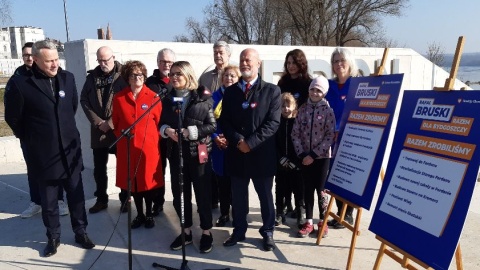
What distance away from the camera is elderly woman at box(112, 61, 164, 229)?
3.65 m

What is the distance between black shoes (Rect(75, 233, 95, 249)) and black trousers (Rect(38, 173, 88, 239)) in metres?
0.04

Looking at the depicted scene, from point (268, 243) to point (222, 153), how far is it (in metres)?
1.04

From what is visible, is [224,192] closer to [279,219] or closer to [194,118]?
[279,219]

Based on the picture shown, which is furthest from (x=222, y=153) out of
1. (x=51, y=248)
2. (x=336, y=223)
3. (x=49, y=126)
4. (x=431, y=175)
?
(x=431, y=175)

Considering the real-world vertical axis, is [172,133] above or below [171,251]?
above

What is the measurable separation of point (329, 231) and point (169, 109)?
202cm

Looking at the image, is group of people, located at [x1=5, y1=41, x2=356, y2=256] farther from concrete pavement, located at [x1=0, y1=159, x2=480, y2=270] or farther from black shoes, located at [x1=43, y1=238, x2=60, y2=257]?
concrete pavement, located at [x1=0, y1=159, x2=480, y2=270]

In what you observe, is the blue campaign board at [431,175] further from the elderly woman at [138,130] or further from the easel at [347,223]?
the elderly woman at [138,130]

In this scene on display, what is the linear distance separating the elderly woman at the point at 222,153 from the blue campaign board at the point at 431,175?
5.42 ft

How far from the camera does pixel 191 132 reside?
305 centimetres

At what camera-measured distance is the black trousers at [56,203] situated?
3.39m

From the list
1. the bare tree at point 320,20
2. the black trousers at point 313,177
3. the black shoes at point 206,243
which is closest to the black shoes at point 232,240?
the black shoes at point 206,243

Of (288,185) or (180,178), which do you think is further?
(288,185)

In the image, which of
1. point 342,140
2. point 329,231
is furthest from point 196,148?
point 329,231
